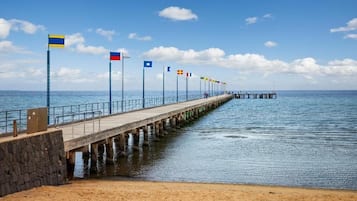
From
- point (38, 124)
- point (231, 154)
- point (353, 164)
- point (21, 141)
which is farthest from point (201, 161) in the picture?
point (21, 141)

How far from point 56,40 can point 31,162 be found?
928 cm

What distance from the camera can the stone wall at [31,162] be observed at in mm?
11672

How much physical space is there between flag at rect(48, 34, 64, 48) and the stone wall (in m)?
7.27

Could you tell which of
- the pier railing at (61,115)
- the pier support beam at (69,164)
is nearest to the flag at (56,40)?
the pier railing at (61,115)

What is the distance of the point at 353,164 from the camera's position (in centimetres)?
2144

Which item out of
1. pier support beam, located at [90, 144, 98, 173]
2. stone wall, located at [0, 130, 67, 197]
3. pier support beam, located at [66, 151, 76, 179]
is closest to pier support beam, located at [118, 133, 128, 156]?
pier support beam, located at [90, 144, 98, 173]

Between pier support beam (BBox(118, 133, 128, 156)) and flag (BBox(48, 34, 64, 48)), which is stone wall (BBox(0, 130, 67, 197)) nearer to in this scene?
flag (BBox(48, 34, 64, 48))

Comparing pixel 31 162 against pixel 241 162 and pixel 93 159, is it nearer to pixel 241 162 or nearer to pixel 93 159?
pixel 93 159

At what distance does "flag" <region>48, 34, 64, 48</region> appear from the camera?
20.5m

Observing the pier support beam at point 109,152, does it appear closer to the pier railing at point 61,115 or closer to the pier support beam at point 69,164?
the pier railing at point 61,115

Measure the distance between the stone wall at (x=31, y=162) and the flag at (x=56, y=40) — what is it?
7270mm

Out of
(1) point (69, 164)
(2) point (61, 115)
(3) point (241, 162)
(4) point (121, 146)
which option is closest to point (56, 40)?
(2) point (61, 115)

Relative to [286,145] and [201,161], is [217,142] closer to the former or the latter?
[286,145]

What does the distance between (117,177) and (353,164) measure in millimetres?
11790
